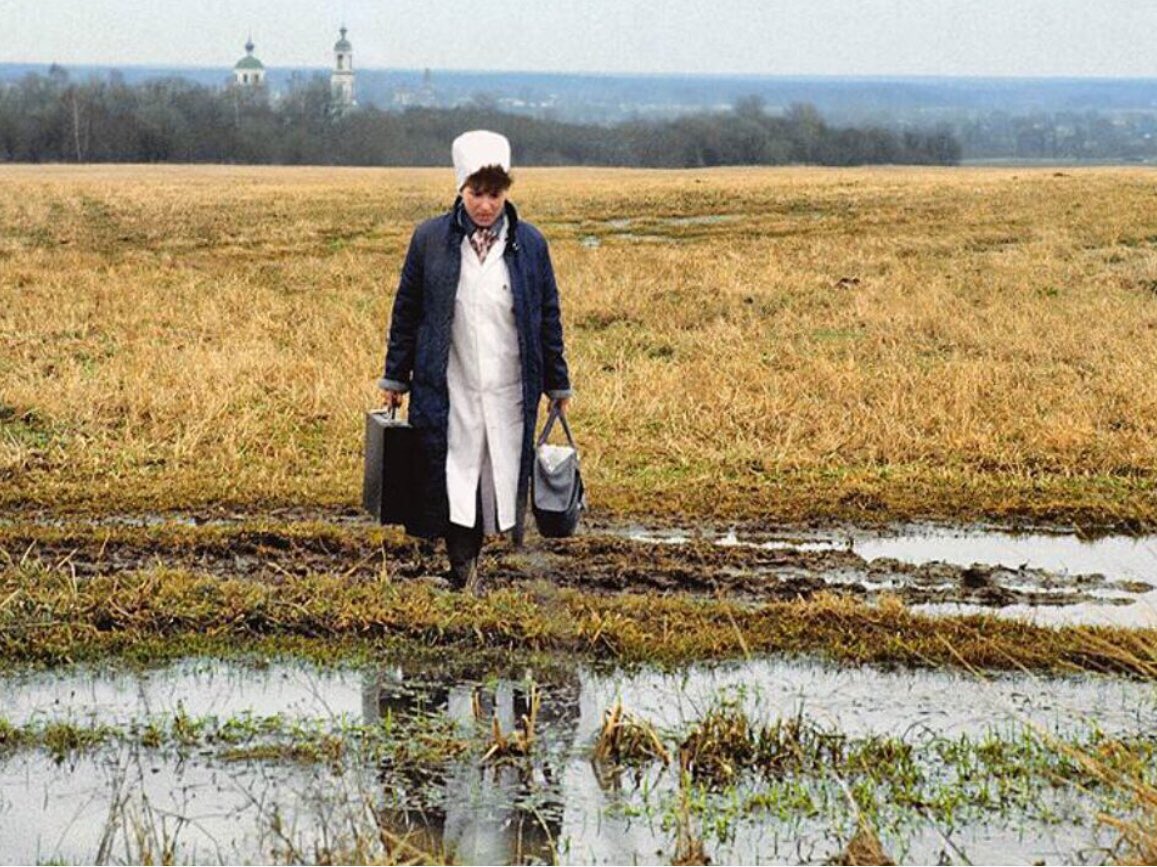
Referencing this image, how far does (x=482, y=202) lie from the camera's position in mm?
7238

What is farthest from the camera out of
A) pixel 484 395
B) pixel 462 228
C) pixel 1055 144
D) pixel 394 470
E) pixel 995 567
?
pixel 1055 144

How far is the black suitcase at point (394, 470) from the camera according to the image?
7.58m

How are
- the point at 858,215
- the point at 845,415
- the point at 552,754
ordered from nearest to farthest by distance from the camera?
the point at 552,754
the point at 845,415
the point at 858,215

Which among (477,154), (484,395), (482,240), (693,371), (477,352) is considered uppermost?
(477,154)

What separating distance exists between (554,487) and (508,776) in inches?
81.5

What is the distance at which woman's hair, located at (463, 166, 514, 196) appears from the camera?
7176 millimetres

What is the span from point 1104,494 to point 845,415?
7.19ft

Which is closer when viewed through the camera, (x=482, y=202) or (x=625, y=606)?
(x=482, y=202)

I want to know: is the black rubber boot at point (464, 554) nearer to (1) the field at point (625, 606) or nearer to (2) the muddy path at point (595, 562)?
(1) the field at point (625, 606)

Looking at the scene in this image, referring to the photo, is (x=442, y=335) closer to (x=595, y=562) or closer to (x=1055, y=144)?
(x=595, y=562)

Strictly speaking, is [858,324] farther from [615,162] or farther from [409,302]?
[615,162]

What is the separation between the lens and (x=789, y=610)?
7.68 m

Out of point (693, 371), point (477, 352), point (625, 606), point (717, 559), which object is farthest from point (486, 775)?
point (693, 371)

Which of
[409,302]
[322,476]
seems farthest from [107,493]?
[409,302]
